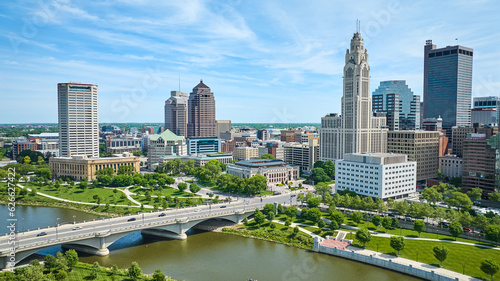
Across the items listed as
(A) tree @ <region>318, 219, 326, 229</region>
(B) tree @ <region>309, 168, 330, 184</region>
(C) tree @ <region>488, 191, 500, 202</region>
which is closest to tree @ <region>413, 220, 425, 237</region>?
(A) tree @ <region>318, 219, 326, 229</region>

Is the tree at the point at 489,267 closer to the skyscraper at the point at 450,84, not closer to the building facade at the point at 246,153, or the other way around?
the building facade at the point at 246,153

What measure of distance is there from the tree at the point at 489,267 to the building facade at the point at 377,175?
113 ft

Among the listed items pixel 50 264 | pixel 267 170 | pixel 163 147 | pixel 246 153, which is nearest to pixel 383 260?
pixel 50 264

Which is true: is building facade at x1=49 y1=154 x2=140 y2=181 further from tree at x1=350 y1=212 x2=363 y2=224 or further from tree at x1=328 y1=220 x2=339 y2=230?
tree at x1=350 y1=212 x2=363 y2=224

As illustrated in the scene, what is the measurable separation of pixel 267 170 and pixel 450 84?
116 m

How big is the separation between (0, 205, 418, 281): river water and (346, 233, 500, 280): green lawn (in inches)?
191

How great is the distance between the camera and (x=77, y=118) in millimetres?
129375

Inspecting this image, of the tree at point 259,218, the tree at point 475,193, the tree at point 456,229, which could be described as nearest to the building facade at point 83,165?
the tree at point 259,218

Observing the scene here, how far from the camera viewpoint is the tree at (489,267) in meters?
41.8

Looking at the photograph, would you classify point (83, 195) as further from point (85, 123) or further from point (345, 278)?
point (345, 278)

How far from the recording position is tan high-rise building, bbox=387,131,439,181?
103 meters

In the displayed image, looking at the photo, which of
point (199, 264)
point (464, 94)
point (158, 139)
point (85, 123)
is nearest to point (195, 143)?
point (158, 139)

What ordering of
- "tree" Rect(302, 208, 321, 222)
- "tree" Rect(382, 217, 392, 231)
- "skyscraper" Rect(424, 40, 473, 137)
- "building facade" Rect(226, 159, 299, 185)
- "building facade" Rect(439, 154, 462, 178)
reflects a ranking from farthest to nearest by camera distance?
"skyscraper" Rect(424, 40, 473, 137) < "building facade" Rect(439, 154, 462, 178) < "building facade" Rect(226, 159, 299, 185) < "tree" Rect(302, 208, 321, 222) < "tree" Rect(382, 217, 392, 231)

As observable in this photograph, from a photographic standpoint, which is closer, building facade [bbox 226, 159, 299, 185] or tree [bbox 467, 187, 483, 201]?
tree [bbox 467, 187, 483, 201]
